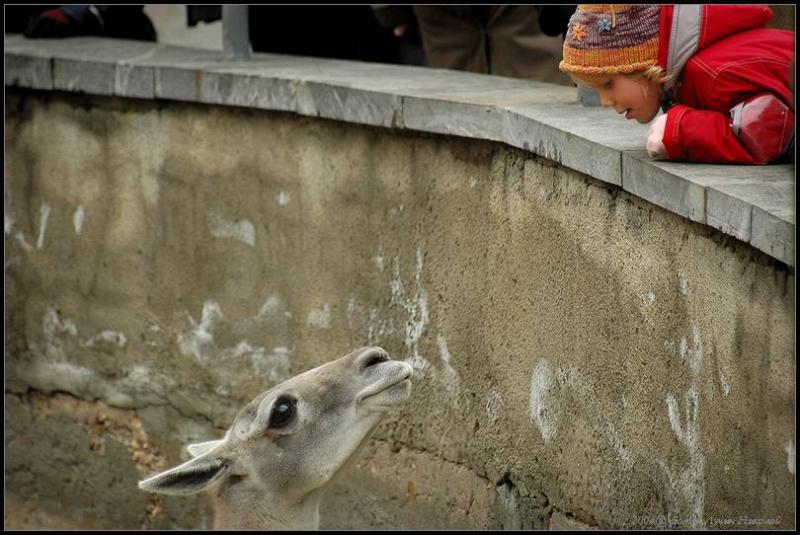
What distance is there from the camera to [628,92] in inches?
164

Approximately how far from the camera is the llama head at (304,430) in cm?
445

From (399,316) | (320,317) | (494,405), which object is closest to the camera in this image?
(494,405)

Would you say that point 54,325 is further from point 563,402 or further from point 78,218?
point 563,402

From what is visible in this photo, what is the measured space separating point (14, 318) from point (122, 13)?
5.84 feet

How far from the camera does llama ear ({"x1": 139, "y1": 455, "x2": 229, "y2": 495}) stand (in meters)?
4.36

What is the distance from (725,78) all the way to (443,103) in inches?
55.6

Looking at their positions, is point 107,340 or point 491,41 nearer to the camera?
point 491,41

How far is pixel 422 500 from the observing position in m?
5.86

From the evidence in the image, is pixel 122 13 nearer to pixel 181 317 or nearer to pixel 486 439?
pixel 181 317

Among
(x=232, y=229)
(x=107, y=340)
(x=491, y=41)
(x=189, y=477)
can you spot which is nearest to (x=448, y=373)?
(x=232, y=229)

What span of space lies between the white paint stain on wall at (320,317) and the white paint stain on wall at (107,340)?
121cm

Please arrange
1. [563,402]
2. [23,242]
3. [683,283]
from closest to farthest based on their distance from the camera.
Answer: [683,283], [563,402], [23,242]

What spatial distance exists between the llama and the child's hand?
38.6 inches

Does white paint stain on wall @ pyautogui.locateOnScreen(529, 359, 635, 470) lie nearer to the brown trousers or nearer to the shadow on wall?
the shadow on wall
